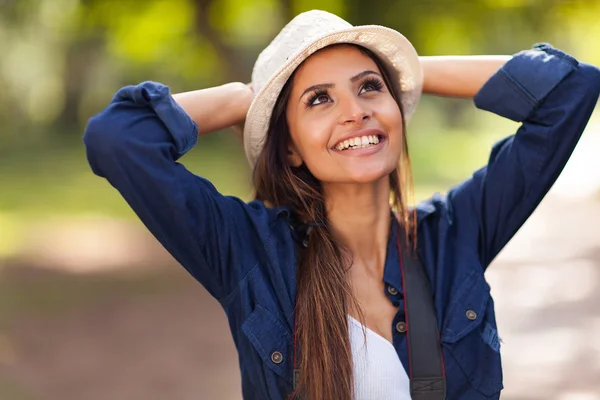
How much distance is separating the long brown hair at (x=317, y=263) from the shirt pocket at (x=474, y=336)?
295 mm

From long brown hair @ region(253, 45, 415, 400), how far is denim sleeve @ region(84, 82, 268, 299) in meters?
0.21

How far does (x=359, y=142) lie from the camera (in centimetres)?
282

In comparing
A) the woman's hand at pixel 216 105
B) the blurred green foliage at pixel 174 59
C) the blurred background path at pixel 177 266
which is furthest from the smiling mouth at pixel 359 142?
the blurred green foliage at pixel 174 59

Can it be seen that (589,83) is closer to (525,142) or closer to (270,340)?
(525,142)

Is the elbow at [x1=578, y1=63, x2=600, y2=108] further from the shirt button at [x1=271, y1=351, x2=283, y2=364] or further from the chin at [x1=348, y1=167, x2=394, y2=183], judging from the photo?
the shirt button at [x1=271, y1=351, x2=283, y2=364]

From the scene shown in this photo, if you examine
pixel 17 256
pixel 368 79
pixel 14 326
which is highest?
pixel 17 256

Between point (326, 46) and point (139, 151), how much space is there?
30.3 inches

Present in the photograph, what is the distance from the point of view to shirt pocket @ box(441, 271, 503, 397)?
2.72 m

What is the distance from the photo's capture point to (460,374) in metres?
2.71

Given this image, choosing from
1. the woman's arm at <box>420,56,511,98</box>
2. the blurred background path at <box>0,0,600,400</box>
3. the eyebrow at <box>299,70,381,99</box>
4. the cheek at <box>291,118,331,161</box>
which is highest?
the blurred background path at <box>0,0,600,400</box>

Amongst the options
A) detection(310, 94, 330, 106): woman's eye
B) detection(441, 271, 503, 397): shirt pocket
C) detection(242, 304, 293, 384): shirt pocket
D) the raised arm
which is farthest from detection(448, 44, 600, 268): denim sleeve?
detection(242, 304, 293, 384): shirt pocket

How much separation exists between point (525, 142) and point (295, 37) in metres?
0.82

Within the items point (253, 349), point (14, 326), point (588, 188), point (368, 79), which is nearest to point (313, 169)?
point (368, 79)

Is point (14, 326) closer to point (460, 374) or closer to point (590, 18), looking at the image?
point (460, 374)
